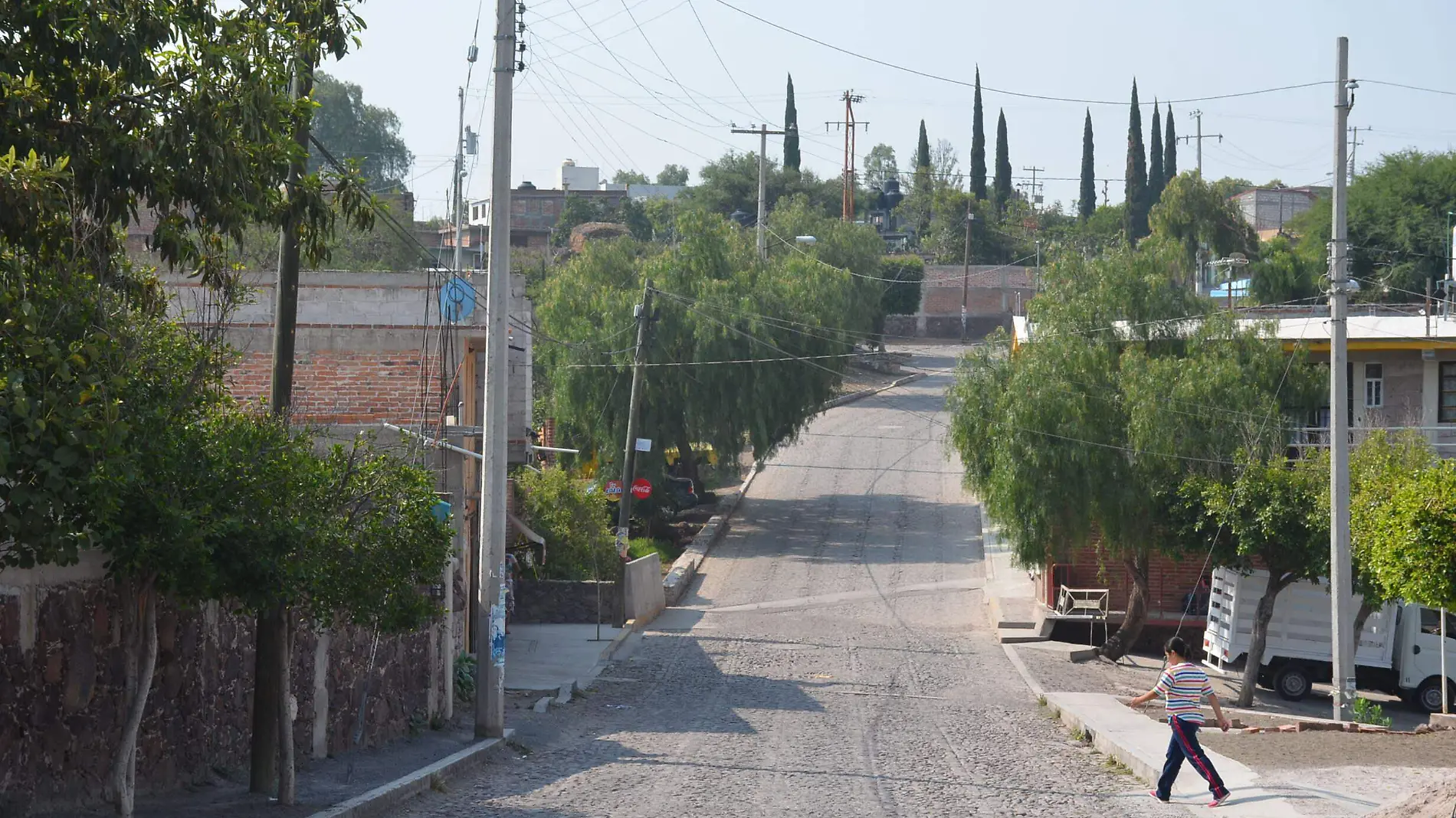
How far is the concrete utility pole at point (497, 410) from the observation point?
16.0m

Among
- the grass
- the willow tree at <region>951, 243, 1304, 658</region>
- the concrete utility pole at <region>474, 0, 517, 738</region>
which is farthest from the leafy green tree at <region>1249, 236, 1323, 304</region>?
the concrete utility pole at <region>474, 0, 517, 738</region>

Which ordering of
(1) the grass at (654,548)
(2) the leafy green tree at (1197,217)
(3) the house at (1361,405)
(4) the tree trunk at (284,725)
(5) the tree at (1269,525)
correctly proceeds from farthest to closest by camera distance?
(2) the leafy green tree at (1197,217) < (1) the grass at (654,548) < (3) the house at (1361,405) < (5) the tree at (1269,525) < (4) the tree trunk at (284,725)

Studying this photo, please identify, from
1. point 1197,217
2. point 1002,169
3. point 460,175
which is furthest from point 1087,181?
point 460,175

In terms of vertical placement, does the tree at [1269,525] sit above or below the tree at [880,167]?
below

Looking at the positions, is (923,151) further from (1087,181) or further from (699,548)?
(699,548)

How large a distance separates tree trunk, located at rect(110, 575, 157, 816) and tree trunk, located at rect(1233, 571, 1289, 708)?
758 inches

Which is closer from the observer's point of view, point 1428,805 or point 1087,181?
point 1428,805

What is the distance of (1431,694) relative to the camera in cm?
2428

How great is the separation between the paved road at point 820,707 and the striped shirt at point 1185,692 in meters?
0.86

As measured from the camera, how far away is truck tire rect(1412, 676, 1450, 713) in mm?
24188

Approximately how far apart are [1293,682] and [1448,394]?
10.1 m

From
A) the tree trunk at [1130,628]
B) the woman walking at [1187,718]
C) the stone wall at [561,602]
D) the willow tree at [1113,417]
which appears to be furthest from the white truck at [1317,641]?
the woman walking at [1187,718]

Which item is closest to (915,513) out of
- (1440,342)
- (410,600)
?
(1440,342)

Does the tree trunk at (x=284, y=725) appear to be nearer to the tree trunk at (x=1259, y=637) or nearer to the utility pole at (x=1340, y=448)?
the utility pole at (x=1340, y=448)
